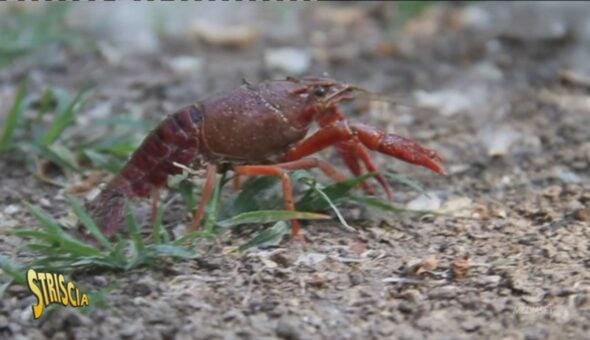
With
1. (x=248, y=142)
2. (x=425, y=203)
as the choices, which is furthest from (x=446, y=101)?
(x=248, y=142)

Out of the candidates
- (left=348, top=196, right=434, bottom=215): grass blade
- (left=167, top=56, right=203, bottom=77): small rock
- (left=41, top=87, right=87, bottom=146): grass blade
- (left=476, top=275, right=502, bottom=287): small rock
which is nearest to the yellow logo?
(left=348, top=196, right=434, bottom=215): grass blade

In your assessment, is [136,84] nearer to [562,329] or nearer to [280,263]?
[280,263]

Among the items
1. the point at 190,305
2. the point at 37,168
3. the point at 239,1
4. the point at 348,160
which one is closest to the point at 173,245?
the point at 190,305

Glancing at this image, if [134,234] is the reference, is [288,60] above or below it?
above

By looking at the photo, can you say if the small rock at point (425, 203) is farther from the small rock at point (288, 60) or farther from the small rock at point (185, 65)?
the small rock at point (185, 65)

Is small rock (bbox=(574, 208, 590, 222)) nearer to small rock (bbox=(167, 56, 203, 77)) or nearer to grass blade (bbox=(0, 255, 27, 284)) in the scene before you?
grass blade (bbox=(0, 255, 27, 284))

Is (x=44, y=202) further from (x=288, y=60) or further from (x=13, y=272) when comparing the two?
(x=288, y=60)
